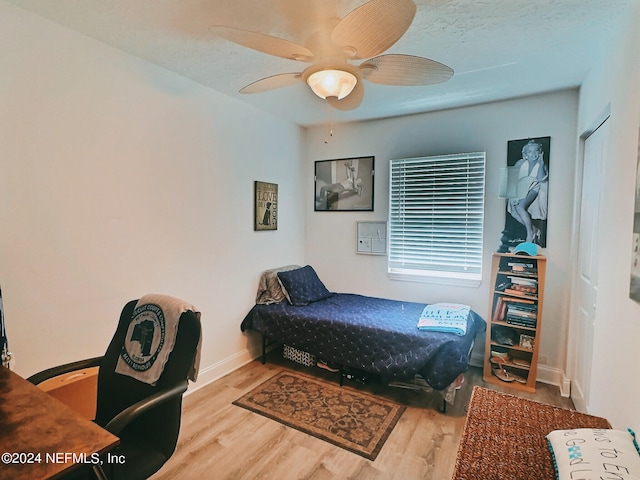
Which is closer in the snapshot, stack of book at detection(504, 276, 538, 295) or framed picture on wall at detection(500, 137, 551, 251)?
stack of book at detection(504, 276, 538, 295)

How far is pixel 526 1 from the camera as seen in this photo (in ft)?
5.46

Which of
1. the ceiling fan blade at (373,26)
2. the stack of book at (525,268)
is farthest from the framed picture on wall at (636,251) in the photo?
the stack of book at (525,268)

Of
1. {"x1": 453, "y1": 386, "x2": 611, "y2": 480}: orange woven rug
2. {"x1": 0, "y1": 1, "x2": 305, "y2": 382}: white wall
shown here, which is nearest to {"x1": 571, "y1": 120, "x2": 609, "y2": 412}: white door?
{"x1": 453, "y1": 386, "x2": 611, "y2": 480}: orange woven rug

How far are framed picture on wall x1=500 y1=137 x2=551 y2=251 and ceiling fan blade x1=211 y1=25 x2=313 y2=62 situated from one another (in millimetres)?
2180

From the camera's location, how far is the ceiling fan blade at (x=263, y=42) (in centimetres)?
142

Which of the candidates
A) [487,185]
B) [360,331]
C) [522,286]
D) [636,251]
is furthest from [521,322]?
[636,251]

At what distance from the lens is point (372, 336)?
2695mm

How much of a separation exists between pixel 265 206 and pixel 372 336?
5.50ft

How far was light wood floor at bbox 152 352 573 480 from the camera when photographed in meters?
1.91

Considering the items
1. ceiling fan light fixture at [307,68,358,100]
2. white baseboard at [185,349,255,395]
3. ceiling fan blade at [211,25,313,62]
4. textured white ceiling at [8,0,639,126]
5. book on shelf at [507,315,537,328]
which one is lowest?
Answer: white baseboard at [185,349,255,395]

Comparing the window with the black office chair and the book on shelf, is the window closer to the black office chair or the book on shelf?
the book on shelf

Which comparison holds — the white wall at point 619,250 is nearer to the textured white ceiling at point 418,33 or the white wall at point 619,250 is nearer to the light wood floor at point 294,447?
the textured white ceiling at point 418,33

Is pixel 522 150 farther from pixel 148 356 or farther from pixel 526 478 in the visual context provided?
pixel 148 356

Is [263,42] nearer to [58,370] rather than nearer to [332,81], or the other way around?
[332,81]
